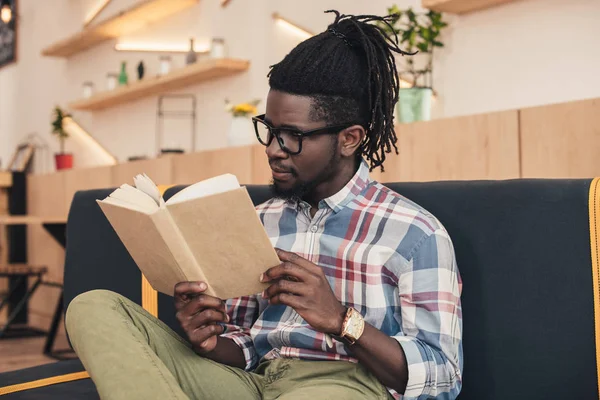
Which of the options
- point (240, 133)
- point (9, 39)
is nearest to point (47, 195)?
point (240, 133)

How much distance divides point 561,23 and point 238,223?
2.00 m

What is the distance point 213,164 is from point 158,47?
1685mm

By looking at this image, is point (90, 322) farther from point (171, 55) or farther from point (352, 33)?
point (171, 55)

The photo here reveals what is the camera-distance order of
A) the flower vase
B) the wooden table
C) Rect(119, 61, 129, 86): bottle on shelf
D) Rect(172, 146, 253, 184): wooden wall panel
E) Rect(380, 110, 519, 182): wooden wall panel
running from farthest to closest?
Rect(119, 61, 129, 86): bottle on shelf < the wooden table < the flower vase < Rect(172, 146, 253, 184): wooden wall panel < Rect(380, 110, 519, 182): wooden wall panel

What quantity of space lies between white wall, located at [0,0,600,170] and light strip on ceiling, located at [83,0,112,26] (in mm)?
55

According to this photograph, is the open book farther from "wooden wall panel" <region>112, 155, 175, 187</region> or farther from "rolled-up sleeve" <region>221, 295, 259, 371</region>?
"wooden wall panel" <region>112, 155, 175, 187</region>

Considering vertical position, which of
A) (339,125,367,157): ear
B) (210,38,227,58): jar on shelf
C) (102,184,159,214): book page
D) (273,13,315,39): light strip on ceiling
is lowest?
(102,184,159,214): book page

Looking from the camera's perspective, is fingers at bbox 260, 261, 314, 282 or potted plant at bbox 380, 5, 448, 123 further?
potted plant at bbox 380, 5, 448, 123

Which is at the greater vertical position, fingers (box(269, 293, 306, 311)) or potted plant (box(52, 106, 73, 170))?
potted plant (box(52, 106, 73, 170))

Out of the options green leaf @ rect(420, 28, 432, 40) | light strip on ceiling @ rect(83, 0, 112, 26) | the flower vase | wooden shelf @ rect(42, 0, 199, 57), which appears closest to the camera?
green leaf @ rect(420, 28, 432, 40)

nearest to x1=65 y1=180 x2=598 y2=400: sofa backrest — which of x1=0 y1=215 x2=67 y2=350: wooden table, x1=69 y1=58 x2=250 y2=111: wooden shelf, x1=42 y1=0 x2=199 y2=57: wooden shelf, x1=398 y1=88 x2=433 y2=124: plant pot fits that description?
x1=398 y1=88 x2=433 y2=124: plant pot

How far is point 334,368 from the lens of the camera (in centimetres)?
133

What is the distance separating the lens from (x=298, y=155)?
4.63 feet

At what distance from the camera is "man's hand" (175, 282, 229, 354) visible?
→ 124 centimetres
